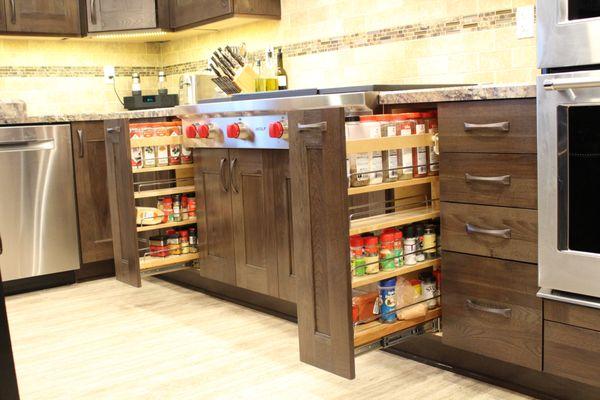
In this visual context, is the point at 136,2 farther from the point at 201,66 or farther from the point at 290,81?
the point at 290,81

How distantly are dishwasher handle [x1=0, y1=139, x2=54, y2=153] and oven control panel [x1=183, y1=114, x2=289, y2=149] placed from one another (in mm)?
845

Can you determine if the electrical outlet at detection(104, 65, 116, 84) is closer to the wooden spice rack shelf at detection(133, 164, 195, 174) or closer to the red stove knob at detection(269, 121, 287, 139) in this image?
the wooden spice rack shelf at detection(133, 164, 195, 174)

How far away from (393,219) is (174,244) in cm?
148

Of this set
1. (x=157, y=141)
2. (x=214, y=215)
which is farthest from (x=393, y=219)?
(x=157, y=141)

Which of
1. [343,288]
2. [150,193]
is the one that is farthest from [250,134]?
[343,288]

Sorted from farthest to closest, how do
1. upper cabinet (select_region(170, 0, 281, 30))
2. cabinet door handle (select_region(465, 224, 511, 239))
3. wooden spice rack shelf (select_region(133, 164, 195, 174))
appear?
upper cabinet (select_region(170, 0, 281, 30)), wooden spice rack shelf (select_region(133, 164, 195, 174)), cabinet door handle (select_region(465, 224, 511, 239))

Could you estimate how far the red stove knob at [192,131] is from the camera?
3.15 meters

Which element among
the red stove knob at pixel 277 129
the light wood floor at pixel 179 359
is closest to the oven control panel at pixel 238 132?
the red stove knob at pixel 277 129

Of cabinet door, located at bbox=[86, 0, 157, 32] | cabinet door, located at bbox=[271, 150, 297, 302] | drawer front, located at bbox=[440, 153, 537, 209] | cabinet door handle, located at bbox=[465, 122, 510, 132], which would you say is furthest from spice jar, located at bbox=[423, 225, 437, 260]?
cabinet door, located at bbox=[86, 0, 157, 32]

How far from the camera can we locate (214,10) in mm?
3834

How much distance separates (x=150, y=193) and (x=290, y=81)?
3.55 ft

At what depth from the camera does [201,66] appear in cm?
449

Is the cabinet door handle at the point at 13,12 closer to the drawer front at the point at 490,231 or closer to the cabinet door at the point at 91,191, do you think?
the cabinet door at the point at 91,191

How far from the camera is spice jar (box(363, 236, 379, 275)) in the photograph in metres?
2.09
